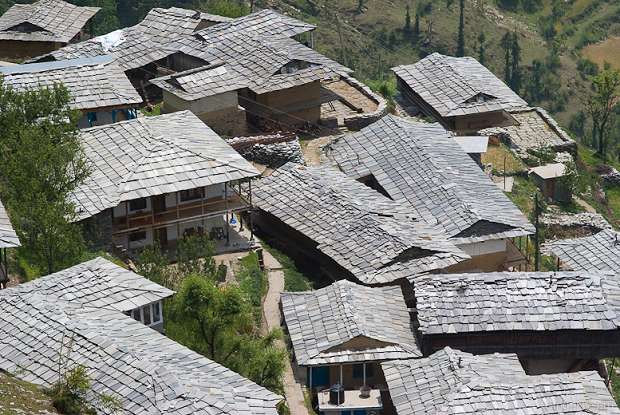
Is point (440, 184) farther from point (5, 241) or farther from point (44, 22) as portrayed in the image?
point (44, 22)

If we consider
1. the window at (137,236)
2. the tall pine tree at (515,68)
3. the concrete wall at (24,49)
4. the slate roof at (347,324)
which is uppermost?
the concrete wall at (24,49)

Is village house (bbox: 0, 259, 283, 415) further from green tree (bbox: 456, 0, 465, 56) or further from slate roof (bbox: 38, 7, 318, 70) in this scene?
green tree (bbox: 456, 0, 465, 56)

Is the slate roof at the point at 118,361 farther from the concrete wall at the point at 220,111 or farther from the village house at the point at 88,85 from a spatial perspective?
the concrete wall at the point at 220,111

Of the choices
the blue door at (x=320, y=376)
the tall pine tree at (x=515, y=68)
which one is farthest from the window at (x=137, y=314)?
the tall pine tree at (x=515, y=68)

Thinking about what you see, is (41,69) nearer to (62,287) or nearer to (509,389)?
(62,287)

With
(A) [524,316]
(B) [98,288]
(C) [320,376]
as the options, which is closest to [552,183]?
(A) [524,316]

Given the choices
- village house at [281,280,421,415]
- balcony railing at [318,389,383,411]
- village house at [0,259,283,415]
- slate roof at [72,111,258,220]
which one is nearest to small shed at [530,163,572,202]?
slate roof at [72,111,258,220]

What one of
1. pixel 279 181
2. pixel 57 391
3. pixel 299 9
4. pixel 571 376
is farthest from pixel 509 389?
pixel 299 9
